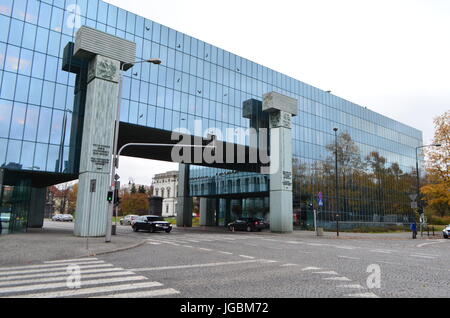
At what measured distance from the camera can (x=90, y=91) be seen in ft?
85.1

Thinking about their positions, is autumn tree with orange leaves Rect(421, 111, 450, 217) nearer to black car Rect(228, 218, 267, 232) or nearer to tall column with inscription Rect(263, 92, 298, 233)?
tall column with inscription Rect(263, 92, 298, 233)

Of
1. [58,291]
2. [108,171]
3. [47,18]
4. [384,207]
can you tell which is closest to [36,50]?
[47,18]

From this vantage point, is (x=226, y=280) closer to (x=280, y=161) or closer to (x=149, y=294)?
(x=149, y=294)

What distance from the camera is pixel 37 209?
39.6 meters

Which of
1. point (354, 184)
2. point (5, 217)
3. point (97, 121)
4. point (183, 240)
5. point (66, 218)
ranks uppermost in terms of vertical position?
point (97, 121)

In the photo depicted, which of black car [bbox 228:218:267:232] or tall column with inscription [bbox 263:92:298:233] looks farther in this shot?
black car [bbox 228:218:267:232]

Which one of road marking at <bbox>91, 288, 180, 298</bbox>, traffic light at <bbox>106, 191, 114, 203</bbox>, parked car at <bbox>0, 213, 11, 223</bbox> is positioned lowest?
road marking at <bbox>91, 288, 180, 298</bbox>

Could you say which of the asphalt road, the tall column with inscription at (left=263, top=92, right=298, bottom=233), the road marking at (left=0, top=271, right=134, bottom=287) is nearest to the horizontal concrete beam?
the tall column with inscription at (left=263, top=92, right=298, bottom=233)

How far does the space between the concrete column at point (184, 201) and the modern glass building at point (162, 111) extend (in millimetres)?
2177

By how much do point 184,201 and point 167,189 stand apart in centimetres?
7549

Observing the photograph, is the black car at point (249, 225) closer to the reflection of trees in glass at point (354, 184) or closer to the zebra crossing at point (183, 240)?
the reflection of trees in glass at point (354, 184)

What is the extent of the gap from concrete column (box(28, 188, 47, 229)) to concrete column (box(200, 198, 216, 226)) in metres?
27.9

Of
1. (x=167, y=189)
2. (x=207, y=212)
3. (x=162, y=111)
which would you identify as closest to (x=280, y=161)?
(x=162, y=111)

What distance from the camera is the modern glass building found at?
24.6 meters
